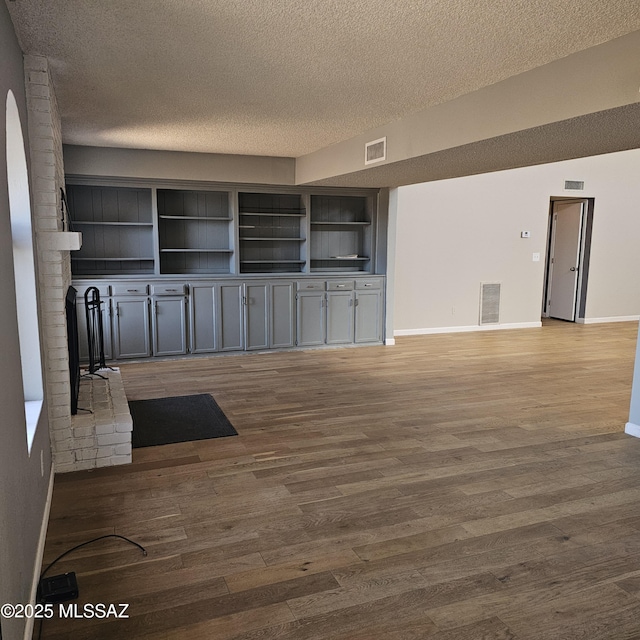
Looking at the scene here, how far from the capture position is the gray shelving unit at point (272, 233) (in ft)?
24.1

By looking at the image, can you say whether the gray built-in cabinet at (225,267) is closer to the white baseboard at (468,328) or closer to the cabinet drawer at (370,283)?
the cabinet drawer at (370,283)

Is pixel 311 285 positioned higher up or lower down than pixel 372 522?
higher up

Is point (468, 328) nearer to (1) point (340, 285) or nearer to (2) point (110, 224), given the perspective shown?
(1) point (340, 285)

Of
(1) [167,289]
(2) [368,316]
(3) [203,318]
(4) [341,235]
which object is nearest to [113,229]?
(1) [167,289]

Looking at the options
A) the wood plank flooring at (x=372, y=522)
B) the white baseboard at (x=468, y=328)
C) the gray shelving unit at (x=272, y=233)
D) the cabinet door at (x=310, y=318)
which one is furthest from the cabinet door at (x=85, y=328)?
the white baseboard at (x=468, y=328)

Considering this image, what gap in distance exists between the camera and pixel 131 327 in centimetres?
634

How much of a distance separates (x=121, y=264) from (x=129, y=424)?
3643mm

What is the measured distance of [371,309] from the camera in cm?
747

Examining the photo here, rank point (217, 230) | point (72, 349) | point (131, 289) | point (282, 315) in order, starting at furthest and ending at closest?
1. point (217, 230)
2. point (282, 315)
3. point (131, 289)
4. point (72, 349)

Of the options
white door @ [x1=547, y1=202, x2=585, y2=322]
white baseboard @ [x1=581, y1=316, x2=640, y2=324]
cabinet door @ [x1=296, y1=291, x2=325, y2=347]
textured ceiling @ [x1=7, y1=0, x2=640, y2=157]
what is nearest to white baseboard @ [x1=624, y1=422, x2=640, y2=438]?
textured ceiling @ [x1=7, y1=0, x2=640, y2=157]

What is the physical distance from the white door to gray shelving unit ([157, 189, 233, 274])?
598 centimetres

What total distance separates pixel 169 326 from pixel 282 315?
1380 mm

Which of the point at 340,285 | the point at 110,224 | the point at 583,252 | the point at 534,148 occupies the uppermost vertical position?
the point at 534,148

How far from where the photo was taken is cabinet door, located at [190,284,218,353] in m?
6.61
